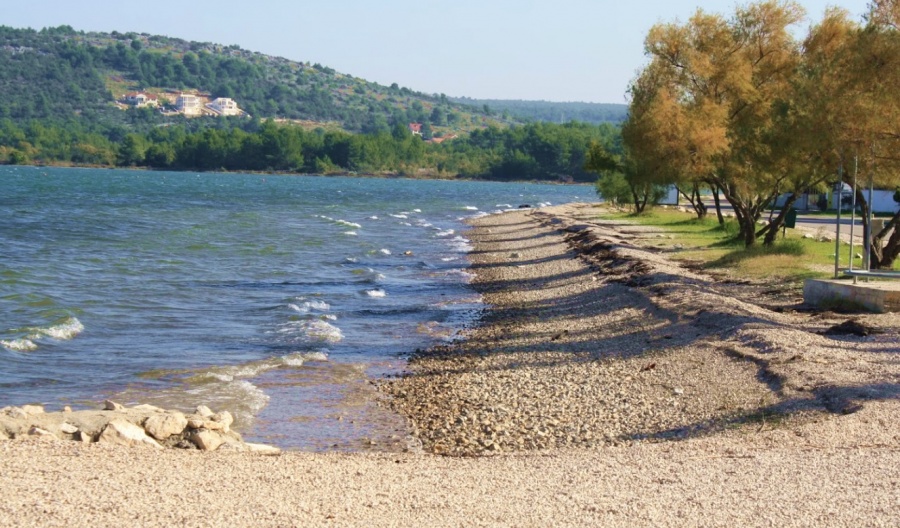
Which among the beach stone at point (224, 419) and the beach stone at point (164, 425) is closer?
the beach stone at point (164, 425)

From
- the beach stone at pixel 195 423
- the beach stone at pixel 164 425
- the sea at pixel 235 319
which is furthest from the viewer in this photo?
the sea at pixel 235 319

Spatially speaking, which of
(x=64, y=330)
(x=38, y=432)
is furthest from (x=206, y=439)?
(x=64, y=330)

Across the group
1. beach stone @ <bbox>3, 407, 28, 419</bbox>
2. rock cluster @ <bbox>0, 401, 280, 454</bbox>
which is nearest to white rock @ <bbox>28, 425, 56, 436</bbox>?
rock cluster @ <bbox>0, 401, 280, 454</bbox>

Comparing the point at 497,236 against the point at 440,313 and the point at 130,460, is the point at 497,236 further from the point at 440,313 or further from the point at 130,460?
the point at 130,460

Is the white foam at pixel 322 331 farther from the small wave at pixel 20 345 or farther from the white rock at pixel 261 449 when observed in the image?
the white rock at pixel 261 449

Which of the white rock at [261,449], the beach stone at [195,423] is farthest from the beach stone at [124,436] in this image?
the white rock at [261,449]

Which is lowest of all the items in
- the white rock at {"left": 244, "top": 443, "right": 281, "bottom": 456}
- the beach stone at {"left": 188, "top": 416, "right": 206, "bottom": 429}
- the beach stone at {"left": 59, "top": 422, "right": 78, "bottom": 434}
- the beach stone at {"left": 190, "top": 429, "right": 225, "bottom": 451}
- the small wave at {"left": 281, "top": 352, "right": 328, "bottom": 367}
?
the small wave at {"left": 281, "top": 352, "right": 328, "bottom": 367}

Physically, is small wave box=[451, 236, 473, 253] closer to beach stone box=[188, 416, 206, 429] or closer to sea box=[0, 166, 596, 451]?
sea box=[0, 166, 596, 451]

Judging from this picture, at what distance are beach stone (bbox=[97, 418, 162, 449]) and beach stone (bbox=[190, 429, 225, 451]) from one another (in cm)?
49

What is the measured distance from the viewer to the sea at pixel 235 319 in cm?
1575

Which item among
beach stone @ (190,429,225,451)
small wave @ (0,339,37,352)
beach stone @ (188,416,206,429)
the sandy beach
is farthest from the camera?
small wave @ (0,339,37,352)

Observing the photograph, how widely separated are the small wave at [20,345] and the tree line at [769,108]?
1694cm

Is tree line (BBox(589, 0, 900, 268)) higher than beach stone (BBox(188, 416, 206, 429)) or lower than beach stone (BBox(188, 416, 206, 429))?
higher

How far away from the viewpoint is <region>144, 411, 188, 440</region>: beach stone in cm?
1205
